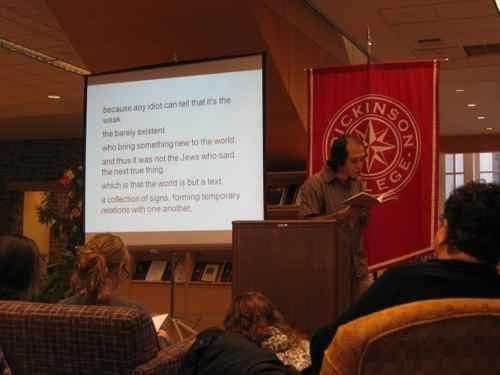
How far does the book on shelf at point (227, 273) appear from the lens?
489 centimetres

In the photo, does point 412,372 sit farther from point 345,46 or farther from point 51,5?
point 345,46

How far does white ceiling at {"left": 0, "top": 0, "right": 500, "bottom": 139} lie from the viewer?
19.3 ft

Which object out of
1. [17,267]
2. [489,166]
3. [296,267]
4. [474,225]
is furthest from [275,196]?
[489,166]

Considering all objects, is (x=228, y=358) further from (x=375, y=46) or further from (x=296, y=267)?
(x=375, y=46)

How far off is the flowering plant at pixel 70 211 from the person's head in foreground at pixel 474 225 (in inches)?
141

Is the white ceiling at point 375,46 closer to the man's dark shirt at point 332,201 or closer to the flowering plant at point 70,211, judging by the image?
the flowering plant at point 70,211

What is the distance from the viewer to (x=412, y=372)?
4.22 feet

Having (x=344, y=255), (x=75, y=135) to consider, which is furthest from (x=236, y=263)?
(x=75, y=135)

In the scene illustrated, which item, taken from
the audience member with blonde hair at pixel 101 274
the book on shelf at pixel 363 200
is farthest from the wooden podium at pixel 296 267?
the audience member with blonde hair at pixel 101 274

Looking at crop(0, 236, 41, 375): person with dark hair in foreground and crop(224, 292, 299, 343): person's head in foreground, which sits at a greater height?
crop(0, 236, 41, 375): person with dark hair in foreground

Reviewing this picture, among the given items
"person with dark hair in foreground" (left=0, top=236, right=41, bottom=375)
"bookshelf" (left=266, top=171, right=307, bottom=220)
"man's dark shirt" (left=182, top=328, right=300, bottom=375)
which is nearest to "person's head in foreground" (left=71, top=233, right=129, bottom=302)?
"person with dark hair in foreground" (left=0, top=236, right=41, bottom=375)

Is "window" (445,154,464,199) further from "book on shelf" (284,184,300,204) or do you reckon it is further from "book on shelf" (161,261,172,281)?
"book on shelf" (161,261,172,281)

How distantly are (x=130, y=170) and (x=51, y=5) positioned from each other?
1.73 metres

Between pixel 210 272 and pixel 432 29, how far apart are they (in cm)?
352
